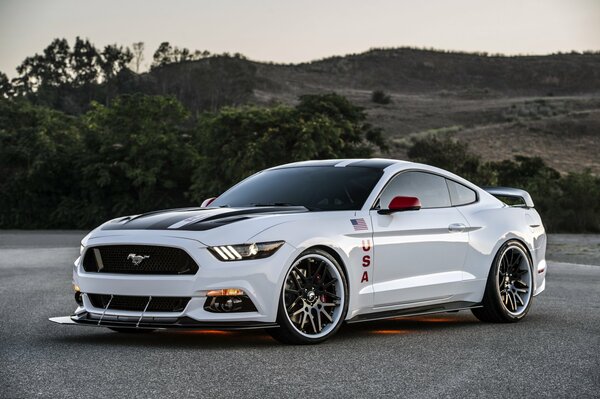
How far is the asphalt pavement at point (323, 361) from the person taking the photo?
6.76 metres

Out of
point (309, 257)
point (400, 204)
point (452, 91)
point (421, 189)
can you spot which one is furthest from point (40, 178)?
point (452, 91)

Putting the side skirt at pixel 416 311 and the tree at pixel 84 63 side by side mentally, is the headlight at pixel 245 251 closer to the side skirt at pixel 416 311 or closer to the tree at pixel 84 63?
the side skirt at pixel 416 311

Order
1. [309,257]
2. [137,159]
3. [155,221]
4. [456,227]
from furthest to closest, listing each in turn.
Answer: [137,159]
[456,227]
[155,221]
[309,257]

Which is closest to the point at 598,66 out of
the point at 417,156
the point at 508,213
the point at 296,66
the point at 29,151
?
the point at 296,66

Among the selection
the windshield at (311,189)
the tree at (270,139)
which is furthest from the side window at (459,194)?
the tree at (270,139)

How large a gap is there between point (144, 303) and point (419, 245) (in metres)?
2.58

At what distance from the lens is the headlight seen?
8.21m

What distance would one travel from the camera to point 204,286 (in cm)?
818

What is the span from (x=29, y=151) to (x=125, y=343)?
46687 millimetres

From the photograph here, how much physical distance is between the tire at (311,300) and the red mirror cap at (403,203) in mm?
903

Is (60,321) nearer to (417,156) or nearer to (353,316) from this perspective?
(353,316)

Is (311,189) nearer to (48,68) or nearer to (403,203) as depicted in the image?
(403,203)

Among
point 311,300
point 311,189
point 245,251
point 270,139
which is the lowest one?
point 270,139

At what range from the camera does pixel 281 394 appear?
6574 mm
